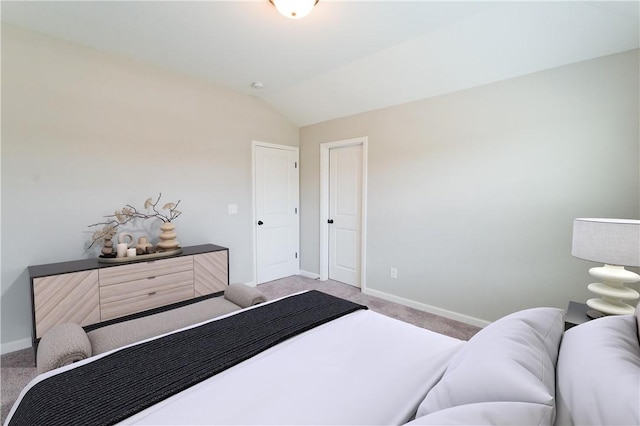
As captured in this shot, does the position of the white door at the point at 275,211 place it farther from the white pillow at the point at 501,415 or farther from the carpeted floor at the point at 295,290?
the white pillow at the point at 501,415

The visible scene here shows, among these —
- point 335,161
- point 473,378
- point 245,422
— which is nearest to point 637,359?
point 473,378

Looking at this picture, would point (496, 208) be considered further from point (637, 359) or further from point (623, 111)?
point (637, 359)

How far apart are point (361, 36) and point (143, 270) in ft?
9.29

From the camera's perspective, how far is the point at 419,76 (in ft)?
9.23

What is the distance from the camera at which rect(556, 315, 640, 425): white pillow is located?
22.6 inches

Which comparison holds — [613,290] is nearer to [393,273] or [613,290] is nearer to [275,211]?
[393,273]

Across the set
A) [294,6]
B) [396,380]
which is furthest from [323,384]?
[294,6]

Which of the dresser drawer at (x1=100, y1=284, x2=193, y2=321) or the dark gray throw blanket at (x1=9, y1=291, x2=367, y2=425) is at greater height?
the dark gray throw blanket at (x1=9, y1=291, x2=367, y2=425)

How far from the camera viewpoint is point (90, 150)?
2.65m

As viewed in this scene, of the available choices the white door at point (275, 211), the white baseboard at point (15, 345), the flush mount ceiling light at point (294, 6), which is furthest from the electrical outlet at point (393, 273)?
the white baseboard at point (15, 345)

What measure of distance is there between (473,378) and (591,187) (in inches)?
89.7

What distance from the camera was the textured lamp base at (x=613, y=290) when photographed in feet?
5.25

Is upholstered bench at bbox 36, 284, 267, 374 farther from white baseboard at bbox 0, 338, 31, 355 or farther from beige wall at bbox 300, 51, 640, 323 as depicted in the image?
beige wall at bbox 300, 51, 640, 323

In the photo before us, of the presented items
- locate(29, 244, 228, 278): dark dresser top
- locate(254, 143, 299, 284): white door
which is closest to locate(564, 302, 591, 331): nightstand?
locate(29, 244, 228, 278): dark dresser top
